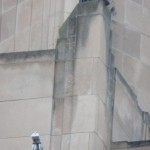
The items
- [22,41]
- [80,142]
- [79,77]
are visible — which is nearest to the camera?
[80,142]

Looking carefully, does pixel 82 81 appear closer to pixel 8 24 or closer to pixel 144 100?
pixel 8 24

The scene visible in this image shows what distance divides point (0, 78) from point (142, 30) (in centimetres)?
511

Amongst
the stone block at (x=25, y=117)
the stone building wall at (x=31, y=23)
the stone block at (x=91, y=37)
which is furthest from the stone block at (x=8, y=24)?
the stone block at (x=91, y=37)

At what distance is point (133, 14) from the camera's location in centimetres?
4912

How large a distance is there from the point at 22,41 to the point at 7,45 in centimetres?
54

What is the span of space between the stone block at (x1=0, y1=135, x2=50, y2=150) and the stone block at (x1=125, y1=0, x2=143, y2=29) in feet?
18.6

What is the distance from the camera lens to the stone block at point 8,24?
156ft

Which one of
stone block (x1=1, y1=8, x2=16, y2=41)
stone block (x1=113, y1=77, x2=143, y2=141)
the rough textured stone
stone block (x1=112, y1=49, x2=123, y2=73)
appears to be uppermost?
stone block (x1=1, y1=8, x2=16, y2=41)

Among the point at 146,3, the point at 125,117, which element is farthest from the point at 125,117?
the point at 146,3

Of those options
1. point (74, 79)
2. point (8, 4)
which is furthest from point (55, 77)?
point (8, 4)

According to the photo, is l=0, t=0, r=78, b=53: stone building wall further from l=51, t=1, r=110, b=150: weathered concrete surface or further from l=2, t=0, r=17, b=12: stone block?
l=51, t=1, r=110, b=150: weathered concrete surface

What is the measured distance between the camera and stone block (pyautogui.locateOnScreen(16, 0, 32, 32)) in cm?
4719

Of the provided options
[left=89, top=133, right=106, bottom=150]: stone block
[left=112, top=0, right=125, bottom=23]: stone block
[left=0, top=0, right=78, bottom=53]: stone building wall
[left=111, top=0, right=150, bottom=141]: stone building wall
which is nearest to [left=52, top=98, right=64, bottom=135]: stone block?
[left=89, top=133, right=106, bottom=150]: stone block

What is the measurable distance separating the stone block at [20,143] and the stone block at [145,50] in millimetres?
5389
